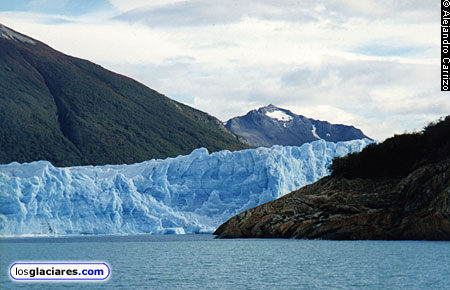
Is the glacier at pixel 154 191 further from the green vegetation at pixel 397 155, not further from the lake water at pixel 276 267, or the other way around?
the lake water at pixel 276 267

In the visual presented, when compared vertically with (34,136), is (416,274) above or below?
below

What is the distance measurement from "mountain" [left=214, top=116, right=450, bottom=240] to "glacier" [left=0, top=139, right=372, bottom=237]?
563 inches

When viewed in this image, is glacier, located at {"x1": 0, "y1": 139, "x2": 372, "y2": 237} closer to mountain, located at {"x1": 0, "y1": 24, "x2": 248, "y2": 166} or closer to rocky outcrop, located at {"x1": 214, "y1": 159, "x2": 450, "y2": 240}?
rocky outcrop, located at {"x1": 214, "y1": 159, "x2": 450, "y2": 240}

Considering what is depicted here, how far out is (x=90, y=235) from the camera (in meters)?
63.2

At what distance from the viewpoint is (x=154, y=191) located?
63406 millimetres

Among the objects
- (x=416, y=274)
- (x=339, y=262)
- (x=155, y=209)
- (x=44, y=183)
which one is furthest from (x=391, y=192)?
(x=44, y=183)

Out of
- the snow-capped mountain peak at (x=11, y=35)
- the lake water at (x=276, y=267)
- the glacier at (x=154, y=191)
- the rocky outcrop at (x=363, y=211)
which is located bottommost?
the lake water at (x=276, y=267)

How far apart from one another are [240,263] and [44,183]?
117 feet

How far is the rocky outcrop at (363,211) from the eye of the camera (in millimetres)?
35978

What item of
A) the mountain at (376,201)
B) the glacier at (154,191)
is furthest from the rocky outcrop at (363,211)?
the glacier at (154,191)

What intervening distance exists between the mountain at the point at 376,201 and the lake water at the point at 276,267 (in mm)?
2318

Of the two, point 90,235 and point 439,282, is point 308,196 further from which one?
point 90,235

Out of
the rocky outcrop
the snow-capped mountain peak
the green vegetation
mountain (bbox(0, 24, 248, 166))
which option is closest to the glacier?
the rocky outcrop

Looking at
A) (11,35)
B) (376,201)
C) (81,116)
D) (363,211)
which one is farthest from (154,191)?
(11,35)
